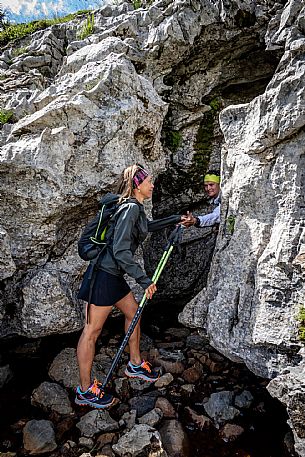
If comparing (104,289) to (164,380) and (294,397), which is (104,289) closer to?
(164,380)

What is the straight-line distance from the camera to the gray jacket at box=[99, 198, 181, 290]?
6.26m

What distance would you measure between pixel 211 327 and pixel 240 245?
5.17ft

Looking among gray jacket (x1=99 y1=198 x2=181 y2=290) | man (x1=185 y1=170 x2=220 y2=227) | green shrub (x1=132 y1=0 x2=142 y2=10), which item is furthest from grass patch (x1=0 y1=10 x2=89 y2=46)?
gray jacket (x1=99 y1=198 x2=181 y2=290)

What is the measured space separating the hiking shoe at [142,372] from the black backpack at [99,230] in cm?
247

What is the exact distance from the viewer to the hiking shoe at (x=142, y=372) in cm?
754

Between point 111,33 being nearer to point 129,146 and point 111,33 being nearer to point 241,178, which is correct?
point 129,146

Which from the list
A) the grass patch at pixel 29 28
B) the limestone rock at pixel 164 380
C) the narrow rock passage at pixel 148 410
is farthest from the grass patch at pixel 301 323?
the grass patch at pixel 29 28

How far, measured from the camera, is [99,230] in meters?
6.73

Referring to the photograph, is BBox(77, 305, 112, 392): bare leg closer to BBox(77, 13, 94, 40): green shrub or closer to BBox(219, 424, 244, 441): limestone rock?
BBox(219, 424, 244, 441): limestone rock

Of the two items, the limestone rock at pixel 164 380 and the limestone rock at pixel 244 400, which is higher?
the limestone rock at pixel 164 380

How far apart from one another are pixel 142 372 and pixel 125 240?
9.51 feet

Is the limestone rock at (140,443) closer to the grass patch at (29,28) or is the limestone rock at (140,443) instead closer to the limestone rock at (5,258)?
the limestone rock at (5,258)

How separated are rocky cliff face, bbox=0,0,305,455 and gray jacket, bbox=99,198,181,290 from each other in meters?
1.69

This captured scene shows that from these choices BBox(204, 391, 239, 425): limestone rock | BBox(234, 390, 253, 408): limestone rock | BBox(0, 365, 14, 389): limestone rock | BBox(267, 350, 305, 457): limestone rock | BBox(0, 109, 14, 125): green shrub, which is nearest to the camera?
BBox(267, 350, 305, 457): limestone rock
